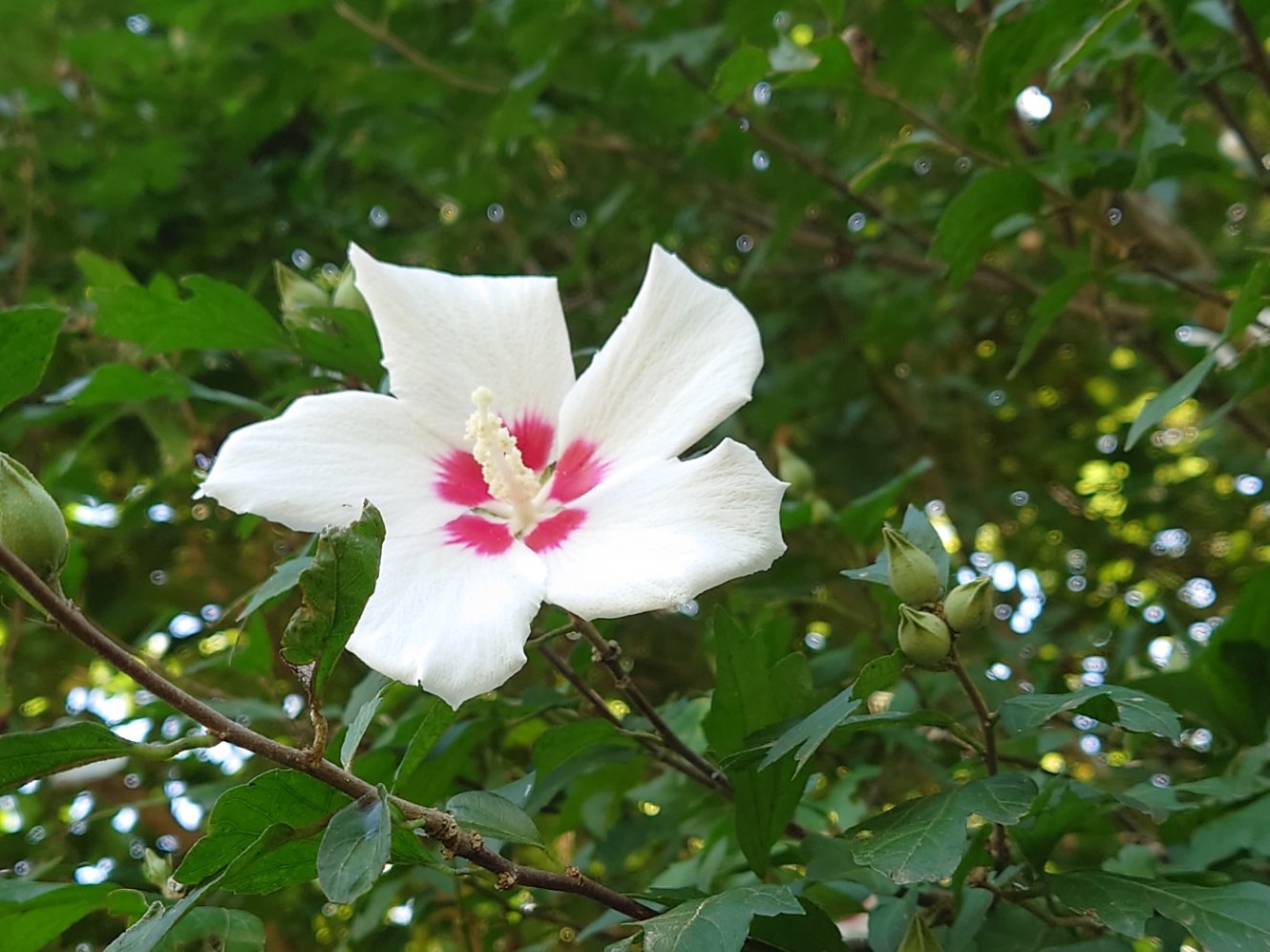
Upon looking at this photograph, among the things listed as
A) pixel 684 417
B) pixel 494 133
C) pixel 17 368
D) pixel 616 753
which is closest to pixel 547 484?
pixel 684 417

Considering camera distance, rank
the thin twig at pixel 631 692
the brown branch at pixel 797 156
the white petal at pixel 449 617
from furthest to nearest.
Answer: the brown branch at pixel 797 156, the thin twig at pixel 631 692, the white petal at pixel 449 617

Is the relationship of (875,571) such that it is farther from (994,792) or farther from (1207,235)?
(1207,235)

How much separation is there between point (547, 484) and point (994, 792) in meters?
0.38

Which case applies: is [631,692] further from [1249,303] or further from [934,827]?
[1249,303]

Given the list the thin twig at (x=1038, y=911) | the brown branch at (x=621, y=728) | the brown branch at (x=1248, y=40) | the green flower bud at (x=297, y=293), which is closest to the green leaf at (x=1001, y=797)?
the thin twig at (x=1038, y=911)

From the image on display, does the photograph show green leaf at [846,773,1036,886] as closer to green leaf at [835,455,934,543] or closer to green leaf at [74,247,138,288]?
green leaf at [835,455,934,543]

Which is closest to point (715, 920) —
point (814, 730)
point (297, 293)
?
point (814, 730)

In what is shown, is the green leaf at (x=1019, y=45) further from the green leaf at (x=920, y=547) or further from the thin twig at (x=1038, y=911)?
the thin twig at (x=1038, y=911)

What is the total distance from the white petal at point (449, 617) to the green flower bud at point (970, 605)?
0.26 meters

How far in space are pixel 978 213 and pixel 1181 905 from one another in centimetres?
68

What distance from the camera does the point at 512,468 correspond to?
790 mm

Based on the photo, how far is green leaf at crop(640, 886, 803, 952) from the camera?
57 cm

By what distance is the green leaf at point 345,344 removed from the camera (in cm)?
88

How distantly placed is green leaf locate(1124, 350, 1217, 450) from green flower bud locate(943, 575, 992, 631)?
24 centimetres
